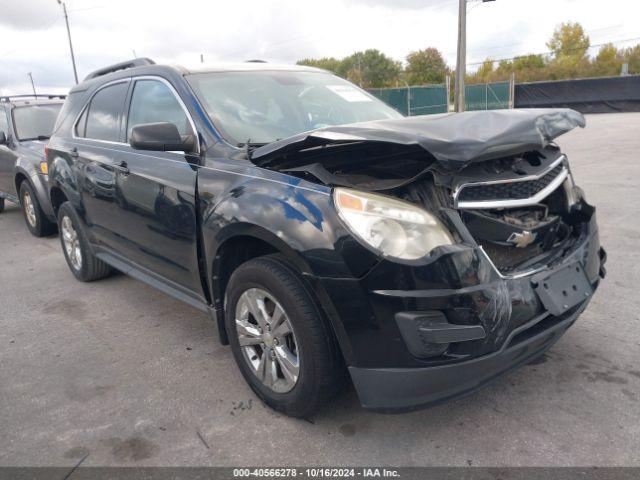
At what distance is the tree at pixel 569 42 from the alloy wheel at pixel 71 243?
71654 mm

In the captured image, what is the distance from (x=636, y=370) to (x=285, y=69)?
2.98 metres

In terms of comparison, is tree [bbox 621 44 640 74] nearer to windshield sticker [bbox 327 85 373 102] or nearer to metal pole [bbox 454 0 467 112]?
metal pole [bbox 454 0 467 112]

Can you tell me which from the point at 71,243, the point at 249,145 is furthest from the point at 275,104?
the point at 71,243

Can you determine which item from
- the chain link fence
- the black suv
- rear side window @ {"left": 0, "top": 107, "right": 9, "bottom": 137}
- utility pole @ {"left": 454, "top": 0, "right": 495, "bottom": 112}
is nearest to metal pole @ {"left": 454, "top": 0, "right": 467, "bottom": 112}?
utility pole @ {"left": 454, "top": 0, "right": 495, "bottom": 112}

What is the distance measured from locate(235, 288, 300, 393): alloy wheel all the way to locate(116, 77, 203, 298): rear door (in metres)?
0.54

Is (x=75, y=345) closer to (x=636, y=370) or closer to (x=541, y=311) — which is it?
(x=541, y=311)

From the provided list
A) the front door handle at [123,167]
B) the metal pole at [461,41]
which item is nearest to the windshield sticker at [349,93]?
the front door handle at [123,167]

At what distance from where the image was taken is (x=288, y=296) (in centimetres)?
240

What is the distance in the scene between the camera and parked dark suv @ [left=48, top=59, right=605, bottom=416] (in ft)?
7.04

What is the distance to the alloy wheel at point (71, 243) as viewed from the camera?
16.6ft

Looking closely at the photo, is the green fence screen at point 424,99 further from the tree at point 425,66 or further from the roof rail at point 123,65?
the tree at point 425,66

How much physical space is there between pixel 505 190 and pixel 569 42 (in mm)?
76317

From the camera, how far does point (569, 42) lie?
6775 centimetres

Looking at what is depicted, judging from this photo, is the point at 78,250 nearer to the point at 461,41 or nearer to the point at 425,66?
the point at 461,41
